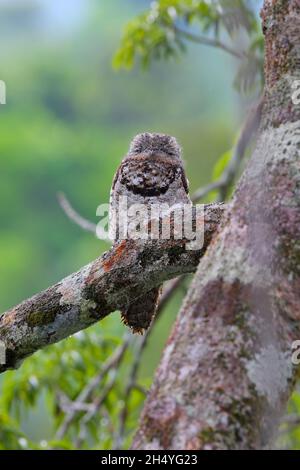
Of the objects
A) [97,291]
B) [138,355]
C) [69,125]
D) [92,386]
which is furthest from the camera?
[69,125]

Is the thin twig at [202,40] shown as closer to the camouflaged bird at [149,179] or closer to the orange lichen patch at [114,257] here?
the camouflaged bird at [149,179]

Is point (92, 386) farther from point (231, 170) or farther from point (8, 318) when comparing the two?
point (8, 318)

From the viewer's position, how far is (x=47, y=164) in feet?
95.1

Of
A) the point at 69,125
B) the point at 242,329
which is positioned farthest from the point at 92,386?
the point at 69,125

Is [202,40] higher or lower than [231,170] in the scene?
higher

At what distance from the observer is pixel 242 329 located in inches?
72.6

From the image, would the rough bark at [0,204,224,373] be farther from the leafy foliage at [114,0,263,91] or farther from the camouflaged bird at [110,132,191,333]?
the leafy foliage at [114,0,263,91]

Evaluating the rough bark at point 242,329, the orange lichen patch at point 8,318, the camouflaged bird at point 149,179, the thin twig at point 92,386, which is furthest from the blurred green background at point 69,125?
Answer: the rough bark at point 242,329

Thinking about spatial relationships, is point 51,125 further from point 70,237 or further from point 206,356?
point 206,356

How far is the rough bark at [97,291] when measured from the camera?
106 inches

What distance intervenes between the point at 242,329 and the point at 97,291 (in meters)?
0.95
